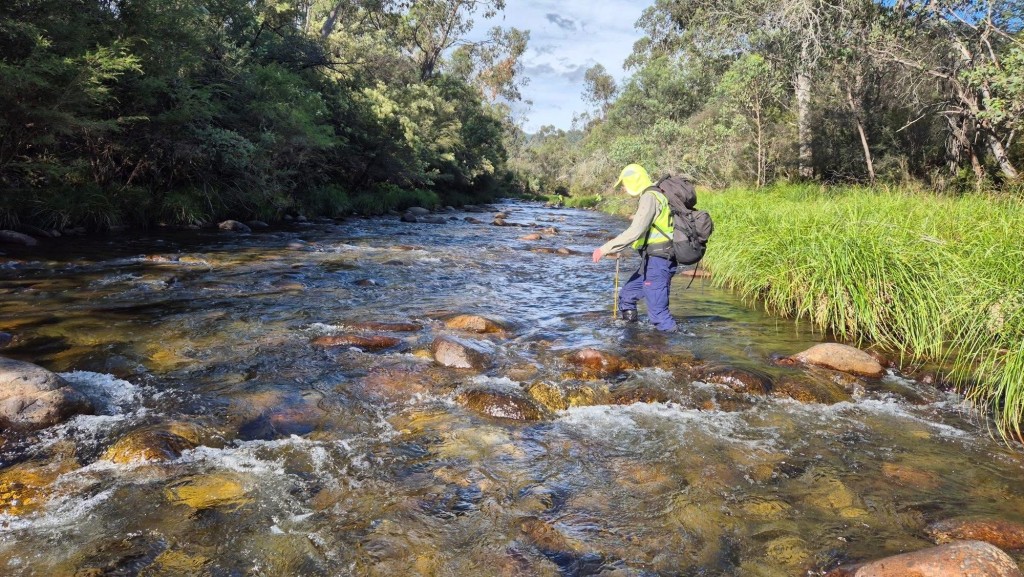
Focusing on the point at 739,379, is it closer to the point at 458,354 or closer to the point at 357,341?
the point at 458,354

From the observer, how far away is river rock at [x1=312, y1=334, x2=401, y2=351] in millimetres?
6258

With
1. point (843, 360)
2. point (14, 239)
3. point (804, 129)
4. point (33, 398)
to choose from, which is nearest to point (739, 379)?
Result: point (843, 360)

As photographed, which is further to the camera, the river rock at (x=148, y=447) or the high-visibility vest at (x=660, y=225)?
the high-visibility vest at (x=660, y=225)

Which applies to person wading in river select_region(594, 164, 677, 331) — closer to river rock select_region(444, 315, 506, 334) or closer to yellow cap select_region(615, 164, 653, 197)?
yellow cap select_region(615, 164, 653, 197)

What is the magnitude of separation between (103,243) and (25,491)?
11.0m

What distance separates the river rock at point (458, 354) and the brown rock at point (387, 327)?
90cm

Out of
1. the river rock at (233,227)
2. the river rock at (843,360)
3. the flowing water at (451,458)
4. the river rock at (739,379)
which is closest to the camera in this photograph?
the flowing water at (451,458)

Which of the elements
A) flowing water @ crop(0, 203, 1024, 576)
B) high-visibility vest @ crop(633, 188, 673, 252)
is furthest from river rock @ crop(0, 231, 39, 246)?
high-visibility vest @ crop(633, 188, 673, 252)

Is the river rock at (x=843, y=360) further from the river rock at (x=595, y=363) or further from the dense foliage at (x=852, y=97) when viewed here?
the dense foliage at (x=852, y=97)

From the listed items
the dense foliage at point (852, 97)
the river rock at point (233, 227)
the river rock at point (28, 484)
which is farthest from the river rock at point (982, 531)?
the river rock at point (233, 227)

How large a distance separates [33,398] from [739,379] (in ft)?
18.3

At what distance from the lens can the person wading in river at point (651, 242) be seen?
6.61m

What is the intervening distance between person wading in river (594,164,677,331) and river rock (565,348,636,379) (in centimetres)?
119

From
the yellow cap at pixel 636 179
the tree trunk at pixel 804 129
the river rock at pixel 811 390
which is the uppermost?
the tree trunk at pixel 804 129
